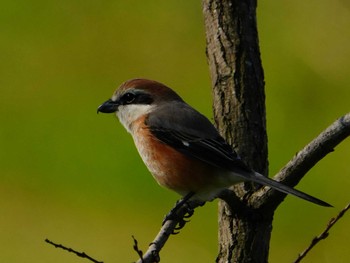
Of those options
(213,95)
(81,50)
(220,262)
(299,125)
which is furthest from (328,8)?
(220,262)

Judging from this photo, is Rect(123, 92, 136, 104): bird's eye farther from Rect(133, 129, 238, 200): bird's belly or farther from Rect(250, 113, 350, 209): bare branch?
Rect(250, 113, 350, 209): bare branch

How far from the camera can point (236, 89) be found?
325 centimetres

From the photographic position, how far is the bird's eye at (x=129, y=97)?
11.5ft

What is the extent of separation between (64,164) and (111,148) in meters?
0.27

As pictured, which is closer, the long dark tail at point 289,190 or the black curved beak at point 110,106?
the long dark tail at point 289,190

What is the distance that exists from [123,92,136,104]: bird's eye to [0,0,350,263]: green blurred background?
51.4 inches

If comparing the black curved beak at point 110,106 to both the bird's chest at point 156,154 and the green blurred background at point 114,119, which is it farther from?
the green blurred background at point 114,119

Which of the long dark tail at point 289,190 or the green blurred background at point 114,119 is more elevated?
the green blurred background at point 114,119

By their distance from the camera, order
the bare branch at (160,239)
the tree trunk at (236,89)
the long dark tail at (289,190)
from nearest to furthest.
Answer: the bare branch at (160,239), the long dark tail at (289,190), the tree trunk at (236,89)

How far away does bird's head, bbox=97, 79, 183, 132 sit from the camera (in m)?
3.49

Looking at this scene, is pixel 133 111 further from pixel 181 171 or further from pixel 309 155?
pixel 309 155

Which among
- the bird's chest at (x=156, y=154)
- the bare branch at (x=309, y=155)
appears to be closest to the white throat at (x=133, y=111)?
the bird's chest at (x=156, y=154)

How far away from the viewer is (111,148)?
5.19 meters

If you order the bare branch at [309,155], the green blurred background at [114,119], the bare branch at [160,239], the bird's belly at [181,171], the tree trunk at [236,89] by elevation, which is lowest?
the bare branch at [160,239]
